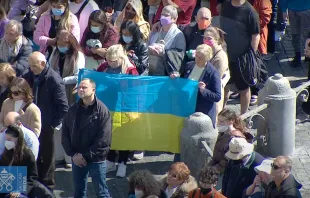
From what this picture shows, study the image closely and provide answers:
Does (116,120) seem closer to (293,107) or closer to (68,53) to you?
(68,53)

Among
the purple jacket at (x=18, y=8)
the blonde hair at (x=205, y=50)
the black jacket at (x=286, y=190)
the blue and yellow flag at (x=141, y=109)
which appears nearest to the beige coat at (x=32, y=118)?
the blue and yellow flag at (x=141, y=109)

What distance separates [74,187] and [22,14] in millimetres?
4569

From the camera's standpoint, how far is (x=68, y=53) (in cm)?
1385

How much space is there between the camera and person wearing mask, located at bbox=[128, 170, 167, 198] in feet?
36.8

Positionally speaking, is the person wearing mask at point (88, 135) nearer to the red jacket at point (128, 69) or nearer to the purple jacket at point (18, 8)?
the red jacket at point (128, 69)

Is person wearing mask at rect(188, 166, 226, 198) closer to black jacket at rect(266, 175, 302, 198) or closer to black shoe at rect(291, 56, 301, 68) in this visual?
black jacket at rect(266, 175, 302, 198)

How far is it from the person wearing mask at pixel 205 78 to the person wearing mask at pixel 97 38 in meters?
1.52

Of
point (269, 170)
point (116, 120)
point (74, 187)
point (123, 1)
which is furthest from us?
point (123, 1)

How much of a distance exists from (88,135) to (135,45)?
2060 millimetres

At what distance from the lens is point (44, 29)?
49.0 feet

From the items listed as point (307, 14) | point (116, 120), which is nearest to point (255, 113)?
point (116, 120)

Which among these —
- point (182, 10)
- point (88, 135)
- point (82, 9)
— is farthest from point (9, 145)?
point (182, 10)

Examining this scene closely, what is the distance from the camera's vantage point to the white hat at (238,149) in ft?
37.0

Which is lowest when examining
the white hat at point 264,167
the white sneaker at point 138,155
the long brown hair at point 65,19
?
the white sneaker at point 138,155
